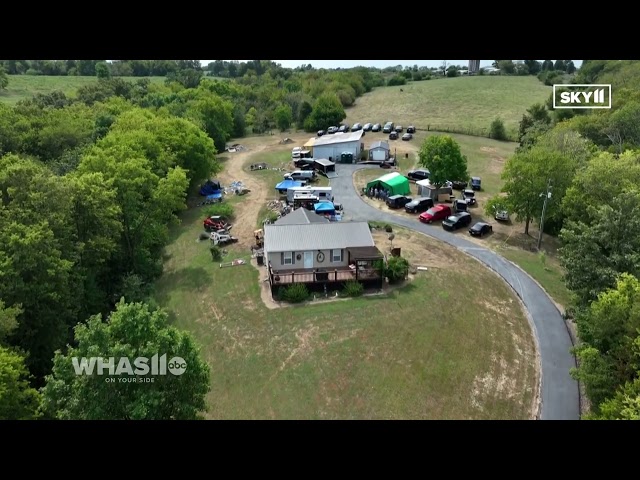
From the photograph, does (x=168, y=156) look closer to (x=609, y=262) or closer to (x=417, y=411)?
(x=417, y=411)

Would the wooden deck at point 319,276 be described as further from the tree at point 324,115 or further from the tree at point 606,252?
the tree at point 324,115

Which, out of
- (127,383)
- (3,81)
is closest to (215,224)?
(127,383)

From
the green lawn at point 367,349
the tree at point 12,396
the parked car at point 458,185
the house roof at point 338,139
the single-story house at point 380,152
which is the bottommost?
the green lawn at point 367,349

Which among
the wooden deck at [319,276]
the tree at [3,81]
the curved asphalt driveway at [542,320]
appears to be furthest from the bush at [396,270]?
the tree at [3,81]

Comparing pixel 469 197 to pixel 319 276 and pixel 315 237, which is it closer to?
pixel 315 237

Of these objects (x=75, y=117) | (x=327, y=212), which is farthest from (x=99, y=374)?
(x=75, y=117)

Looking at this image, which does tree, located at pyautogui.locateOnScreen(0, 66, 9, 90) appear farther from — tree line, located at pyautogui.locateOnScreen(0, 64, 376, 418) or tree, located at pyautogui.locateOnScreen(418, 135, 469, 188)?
tree, located at pyautogui.locateOnScreen(418, 135, 469, 188)
